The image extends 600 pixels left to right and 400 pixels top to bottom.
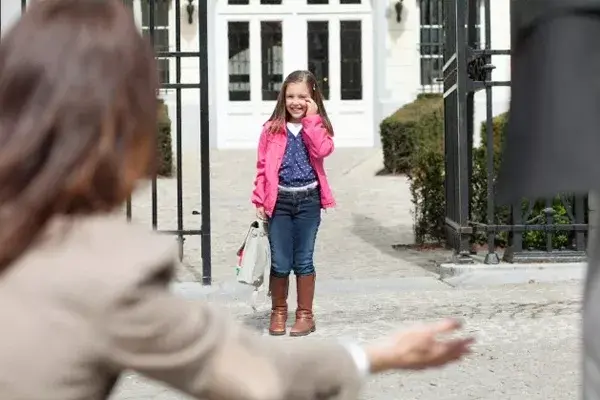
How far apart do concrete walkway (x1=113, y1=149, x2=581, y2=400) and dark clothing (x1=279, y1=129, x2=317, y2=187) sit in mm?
860

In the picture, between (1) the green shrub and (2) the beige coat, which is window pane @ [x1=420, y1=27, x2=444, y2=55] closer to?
(1) the green shrub

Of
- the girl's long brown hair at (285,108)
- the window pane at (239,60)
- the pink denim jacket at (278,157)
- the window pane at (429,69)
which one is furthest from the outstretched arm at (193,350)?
the window pane at (239,60)

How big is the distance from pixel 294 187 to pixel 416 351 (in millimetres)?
4174

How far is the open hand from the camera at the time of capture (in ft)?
4.93

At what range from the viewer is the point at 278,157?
565 cm

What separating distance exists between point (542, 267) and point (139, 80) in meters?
5.96

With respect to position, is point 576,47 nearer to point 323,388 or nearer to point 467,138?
point 323,388

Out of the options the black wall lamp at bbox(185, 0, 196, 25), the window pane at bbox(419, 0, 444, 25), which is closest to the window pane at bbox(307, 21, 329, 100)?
the window pane at bbox(419, 0, 444, 25)

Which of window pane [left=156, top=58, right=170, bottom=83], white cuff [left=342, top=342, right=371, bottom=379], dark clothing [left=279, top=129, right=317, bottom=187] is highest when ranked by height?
window pane [left=156, top=58, right=170, bottom=83]

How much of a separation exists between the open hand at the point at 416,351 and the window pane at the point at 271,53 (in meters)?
19.9

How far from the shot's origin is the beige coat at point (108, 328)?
1285mm

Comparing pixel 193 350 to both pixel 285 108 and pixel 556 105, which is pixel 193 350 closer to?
pixel 556 105

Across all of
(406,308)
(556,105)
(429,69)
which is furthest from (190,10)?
(556,105)

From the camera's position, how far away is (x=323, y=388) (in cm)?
145
